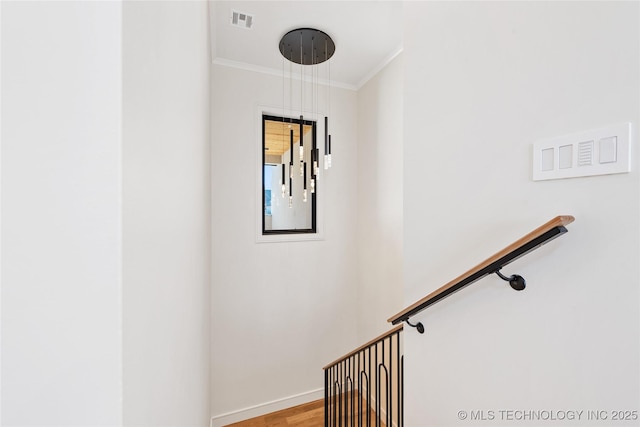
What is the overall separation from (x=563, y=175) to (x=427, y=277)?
642 millimetres

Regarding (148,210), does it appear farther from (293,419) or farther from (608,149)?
(293,419)

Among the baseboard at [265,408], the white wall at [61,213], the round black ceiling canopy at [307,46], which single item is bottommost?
the baseboard at [265,408]

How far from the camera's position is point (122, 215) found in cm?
26

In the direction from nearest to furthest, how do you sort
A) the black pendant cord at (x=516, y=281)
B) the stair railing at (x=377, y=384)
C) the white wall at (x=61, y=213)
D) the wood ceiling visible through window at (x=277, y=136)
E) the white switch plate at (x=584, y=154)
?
the white wall at (x=61, y=213) → the white switch plate at (x=584, y=154) → the black pendant cord at (x=516, y=281) → the stair railing at (x=377, y=384) → the wood ceiling visible through window at (x=277, y=136)

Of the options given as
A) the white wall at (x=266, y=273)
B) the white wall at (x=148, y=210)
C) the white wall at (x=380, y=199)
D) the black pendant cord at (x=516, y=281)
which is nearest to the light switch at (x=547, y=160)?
the black pendant cord at (x=516, y=281)

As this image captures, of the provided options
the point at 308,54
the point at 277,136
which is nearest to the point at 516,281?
the point at 308,54

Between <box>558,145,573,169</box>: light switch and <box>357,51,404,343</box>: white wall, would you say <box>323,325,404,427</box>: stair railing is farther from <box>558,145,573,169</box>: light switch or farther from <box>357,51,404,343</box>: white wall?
<box>558,145,573,169</box>: light switch

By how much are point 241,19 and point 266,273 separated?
2240 mm

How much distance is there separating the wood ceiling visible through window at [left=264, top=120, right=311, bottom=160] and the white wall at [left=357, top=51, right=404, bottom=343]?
733 mm

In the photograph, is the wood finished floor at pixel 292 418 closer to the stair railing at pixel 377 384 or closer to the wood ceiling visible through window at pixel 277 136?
the stair railing at pixel 377 384

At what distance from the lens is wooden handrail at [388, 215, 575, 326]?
2.62 ft

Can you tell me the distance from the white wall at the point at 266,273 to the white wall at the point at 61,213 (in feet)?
8.89

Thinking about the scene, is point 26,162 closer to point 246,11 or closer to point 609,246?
point 609,246

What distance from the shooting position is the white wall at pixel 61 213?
22 centimetres
